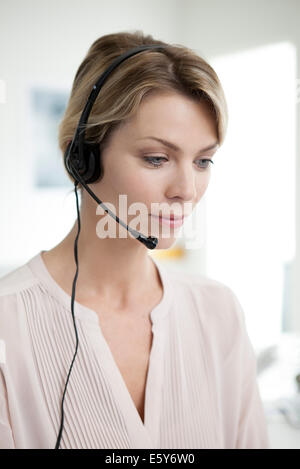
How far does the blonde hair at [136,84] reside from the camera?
0.71 m

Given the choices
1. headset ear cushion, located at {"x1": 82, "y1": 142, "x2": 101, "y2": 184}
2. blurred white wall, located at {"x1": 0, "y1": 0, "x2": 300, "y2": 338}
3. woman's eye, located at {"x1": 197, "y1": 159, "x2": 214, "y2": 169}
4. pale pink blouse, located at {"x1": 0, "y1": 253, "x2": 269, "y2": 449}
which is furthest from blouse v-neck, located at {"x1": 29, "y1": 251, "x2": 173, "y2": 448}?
blurred white wall, located at {"x1": 0, "y1": 0, "x2": 300, "y2": 338}

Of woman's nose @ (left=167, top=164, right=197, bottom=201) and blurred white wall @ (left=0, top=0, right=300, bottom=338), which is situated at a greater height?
blurred white wall @ (left=0, top=0, right=300, bottom=338)

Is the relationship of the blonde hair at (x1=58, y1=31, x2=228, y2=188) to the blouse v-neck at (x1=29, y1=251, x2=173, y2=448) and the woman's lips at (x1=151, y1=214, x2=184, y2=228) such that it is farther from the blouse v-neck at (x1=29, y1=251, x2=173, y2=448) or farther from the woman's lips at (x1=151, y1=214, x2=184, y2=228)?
the blouse v-neck at (x1=29, y1=251, x2=173, y2=448)

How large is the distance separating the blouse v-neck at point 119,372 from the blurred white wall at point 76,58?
187cm

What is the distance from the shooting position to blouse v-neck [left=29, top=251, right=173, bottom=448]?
756 millimetres

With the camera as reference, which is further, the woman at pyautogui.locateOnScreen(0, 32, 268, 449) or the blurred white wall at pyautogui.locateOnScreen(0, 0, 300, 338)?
the blurred white wall at pyautogui.locateOnScreen(0, 0, 300, 338)

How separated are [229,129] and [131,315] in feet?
7.05

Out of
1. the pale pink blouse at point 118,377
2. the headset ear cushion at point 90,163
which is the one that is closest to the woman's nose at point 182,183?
the headset ear cushion at point 90,163

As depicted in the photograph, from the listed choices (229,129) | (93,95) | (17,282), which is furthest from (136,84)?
(229,129)

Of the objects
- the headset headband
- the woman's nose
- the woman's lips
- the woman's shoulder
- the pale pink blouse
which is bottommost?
the pale pink blouse

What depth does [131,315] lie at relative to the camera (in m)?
0.87

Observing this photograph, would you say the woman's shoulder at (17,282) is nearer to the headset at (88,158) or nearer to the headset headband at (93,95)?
the headset at (88,158)

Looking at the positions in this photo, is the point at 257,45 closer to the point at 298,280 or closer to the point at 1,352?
the point at 298,280
